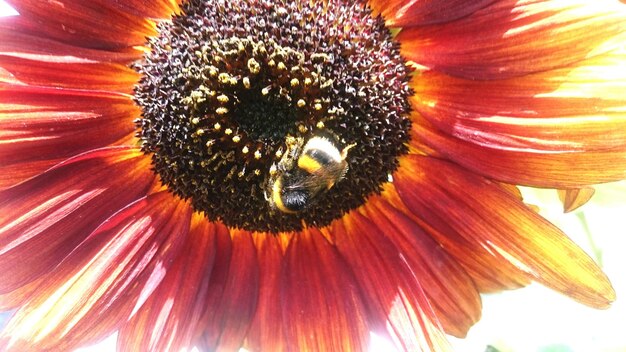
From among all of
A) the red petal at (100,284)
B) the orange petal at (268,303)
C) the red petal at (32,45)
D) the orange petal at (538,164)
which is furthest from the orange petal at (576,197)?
the red petal at (32,45)

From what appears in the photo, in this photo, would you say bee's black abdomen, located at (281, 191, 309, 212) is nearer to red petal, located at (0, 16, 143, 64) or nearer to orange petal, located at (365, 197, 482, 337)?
orange petal, located at (365, 197, 482, 337)

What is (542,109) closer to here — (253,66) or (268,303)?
(253,66)

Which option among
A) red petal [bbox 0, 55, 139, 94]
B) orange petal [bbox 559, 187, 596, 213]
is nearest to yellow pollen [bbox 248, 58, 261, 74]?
red petal [bbox 0, 55, 139, 94]

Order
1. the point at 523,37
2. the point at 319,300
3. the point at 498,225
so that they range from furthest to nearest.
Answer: the point at 319,300
the point at 498,225
the point at 523,37

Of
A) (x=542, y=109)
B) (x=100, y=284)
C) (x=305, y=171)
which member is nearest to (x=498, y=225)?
(x=542, y=109)

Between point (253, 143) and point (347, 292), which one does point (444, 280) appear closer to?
point (347, 292)

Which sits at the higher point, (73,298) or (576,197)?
(576,197)

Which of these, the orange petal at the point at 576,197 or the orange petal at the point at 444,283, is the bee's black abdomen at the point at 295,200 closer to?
the orange petal at the point at 444,283
